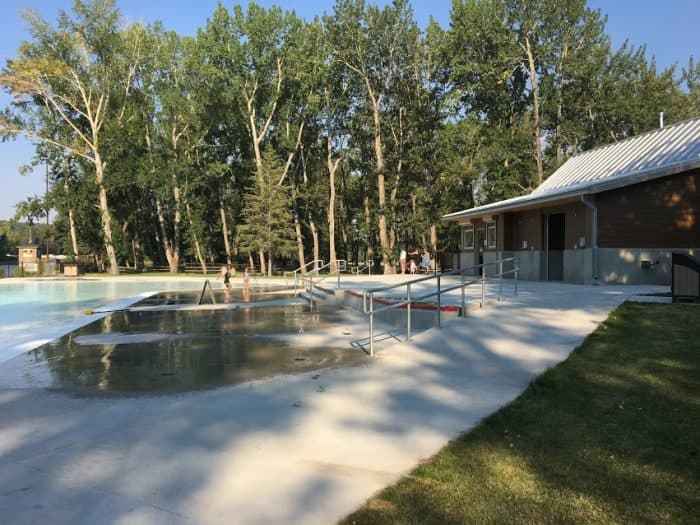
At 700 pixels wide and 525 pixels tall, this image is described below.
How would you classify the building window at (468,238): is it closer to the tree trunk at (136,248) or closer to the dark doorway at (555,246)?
the dark doorway at (555,246)

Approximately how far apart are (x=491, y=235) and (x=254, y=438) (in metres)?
21.5

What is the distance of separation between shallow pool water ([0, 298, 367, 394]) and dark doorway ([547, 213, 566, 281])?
34.6 feet

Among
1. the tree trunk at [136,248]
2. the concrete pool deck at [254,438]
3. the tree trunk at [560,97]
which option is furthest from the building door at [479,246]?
the tree trunk at [136,248]

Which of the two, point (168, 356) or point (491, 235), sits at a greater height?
point (491, 235)

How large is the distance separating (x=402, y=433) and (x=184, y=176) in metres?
43.8

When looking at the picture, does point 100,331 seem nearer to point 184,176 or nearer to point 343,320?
point 343,320

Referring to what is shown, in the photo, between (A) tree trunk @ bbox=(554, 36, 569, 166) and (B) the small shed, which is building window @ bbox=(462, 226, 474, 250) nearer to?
(A) tree trunk @ bbox=(554, 36, 569, 166)

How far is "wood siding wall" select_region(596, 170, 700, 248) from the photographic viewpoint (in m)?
16.9

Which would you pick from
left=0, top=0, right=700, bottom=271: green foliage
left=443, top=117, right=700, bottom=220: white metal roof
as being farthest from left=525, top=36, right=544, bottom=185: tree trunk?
left=443, top=117, right=700, bottom=220: white metal roof

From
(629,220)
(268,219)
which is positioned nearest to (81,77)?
(268,219)

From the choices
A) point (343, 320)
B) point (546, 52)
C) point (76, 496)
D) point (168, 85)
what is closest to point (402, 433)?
point (76, 496)

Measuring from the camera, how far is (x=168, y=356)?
29.1ft

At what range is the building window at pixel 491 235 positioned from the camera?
24594 millimetres

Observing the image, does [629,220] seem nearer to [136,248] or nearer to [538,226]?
[538,226]
